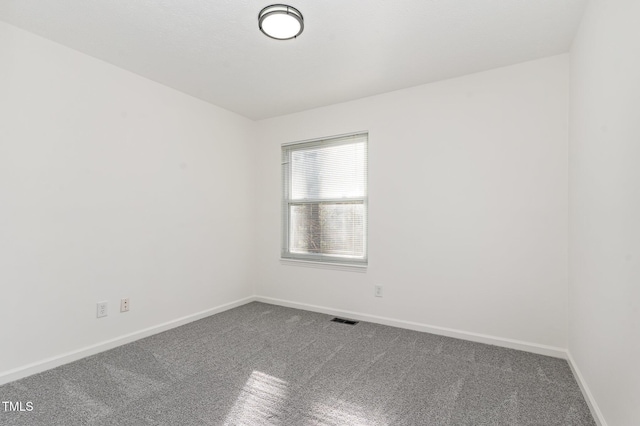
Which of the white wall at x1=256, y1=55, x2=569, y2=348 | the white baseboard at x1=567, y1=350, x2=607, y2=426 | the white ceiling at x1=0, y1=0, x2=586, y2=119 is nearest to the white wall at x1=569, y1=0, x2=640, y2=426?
the white baseboard at x1=567, y1=350, x2=607, y2=426

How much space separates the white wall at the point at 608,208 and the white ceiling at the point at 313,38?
1.51 feet

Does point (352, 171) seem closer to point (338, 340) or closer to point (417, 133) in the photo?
point (417, 133)

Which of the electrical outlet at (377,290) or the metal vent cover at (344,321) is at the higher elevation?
the electrical outlet at (377,290)

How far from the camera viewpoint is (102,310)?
8.84ft

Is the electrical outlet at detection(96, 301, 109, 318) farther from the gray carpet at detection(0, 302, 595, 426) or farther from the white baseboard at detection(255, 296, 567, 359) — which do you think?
the white baseboard at detection(255, 296, 567, 359)

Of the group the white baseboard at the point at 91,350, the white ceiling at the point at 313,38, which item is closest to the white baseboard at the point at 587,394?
the white ceiling at the point at 313,38

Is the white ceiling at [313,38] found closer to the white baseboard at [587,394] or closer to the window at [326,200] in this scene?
the window at [326,200]

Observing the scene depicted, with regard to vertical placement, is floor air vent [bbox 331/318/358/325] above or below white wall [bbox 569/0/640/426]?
below

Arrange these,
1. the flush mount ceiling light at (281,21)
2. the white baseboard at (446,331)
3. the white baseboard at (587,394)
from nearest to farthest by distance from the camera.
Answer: the white baseboard at (587,394), the flush mount ceiling light at (281,21), the white baseboard at (446,331)

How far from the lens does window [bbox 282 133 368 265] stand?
363 cm

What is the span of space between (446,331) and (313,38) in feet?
9.41

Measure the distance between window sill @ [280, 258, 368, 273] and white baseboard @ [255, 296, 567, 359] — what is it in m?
0.49

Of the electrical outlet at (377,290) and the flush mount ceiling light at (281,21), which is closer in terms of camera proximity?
the flush mount ceiling light at (281,21)

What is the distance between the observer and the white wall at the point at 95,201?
2.22 meters
